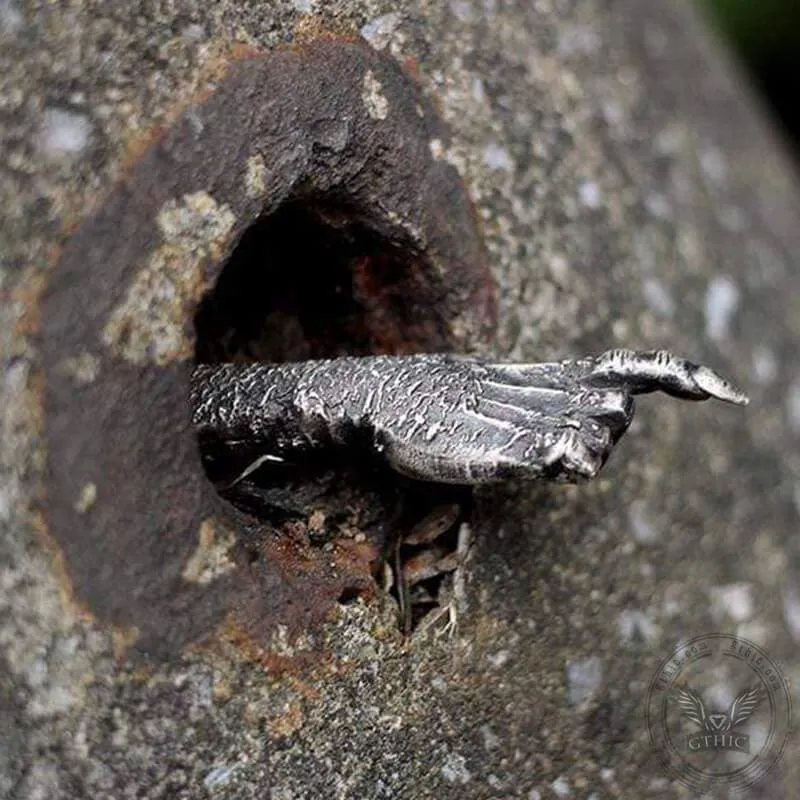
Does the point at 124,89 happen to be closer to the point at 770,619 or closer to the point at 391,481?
the point at 391,481

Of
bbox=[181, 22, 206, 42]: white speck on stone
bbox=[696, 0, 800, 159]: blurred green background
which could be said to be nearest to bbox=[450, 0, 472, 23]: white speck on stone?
bbox=[181, 22, 206, 42]: white speck on stone

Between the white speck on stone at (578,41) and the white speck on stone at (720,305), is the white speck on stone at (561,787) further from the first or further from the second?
the white speck on stone at (578,41)

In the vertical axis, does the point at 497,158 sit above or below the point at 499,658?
above

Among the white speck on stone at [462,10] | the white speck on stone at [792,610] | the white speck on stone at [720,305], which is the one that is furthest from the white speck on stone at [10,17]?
the white speck on stone at [792,610]

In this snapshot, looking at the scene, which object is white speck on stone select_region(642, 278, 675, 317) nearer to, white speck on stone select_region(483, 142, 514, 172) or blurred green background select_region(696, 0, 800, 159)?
white speck on stone select_region(483, 142, 514, 172)

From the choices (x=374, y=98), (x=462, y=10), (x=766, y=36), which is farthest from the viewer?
(x=766, y=36)

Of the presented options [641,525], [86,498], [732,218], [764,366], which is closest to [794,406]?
[764,366]

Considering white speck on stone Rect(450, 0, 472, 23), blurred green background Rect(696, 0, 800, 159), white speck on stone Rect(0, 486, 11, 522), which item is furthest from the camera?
blurred green background Rect(696, 0, 800, 159)

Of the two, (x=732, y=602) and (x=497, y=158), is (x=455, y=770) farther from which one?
(x=497, y=158)
